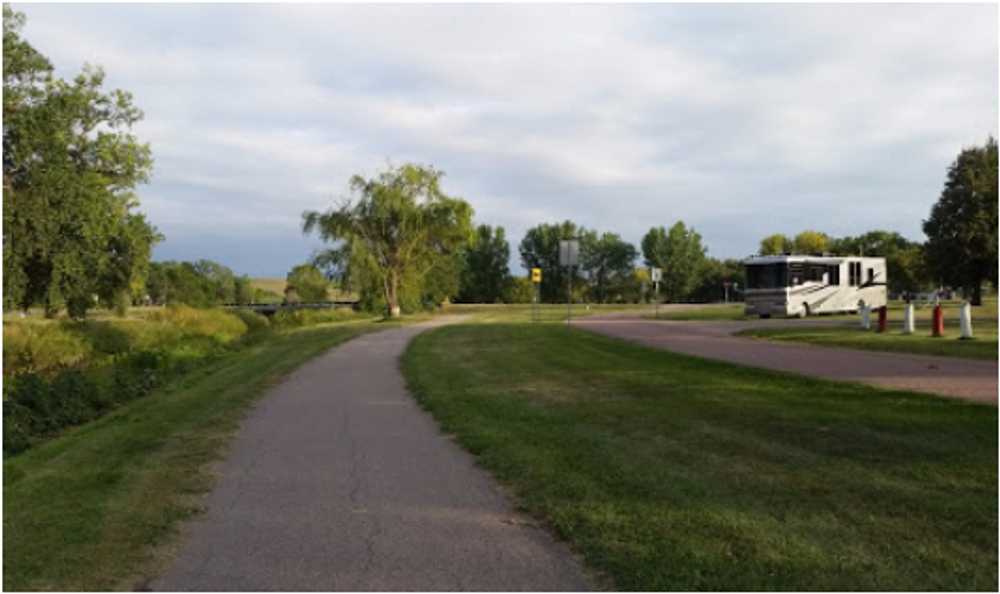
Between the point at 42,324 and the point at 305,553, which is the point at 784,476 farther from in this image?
the point at 42,324

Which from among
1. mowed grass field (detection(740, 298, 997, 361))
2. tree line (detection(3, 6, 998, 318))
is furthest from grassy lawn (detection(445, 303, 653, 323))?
mowed grass field (detection(740, 298, 997, 361))

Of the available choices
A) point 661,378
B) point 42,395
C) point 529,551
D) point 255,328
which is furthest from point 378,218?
point 529,551

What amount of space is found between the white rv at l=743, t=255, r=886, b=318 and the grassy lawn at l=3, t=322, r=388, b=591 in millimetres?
25660

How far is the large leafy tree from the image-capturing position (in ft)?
76.9

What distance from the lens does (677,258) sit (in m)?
93.1

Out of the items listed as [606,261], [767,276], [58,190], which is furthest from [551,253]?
[58,190]

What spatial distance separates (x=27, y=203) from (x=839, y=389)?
887 inches

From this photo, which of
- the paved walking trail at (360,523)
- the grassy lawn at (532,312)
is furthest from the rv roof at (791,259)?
the paved walking trail at (360,523)

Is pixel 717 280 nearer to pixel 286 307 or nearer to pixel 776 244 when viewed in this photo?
pixel 776 244

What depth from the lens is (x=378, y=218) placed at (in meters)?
49.7

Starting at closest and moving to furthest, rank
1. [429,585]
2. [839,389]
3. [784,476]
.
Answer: [429,585], [784,476], [839,389]

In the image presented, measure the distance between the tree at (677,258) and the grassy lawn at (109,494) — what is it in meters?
83.6

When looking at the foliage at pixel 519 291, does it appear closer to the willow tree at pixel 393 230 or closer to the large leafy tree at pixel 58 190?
the willow tree at pixel 393 230

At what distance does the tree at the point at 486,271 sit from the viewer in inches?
3718
